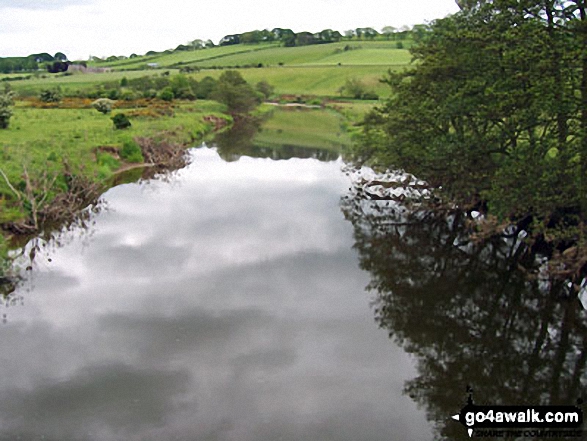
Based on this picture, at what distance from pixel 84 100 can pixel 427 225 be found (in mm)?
67529

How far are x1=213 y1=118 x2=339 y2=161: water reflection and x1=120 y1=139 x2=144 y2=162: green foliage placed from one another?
8.61 meters

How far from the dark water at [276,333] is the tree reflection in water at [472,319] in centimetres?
7

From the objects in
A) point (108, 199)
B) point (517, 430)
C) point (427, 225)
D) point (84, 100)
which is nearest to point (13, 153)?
point (108, 199)

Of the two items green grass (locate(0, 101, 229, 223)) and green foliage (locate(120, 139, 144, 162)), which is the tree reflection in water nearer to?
green grass (locate(0, 101, 229, 223))

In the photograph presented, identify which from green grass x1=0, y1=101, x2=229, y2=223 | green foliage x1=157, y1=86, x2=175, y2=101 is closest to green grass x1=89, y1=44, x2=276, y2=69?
green foliage x1=157, y1=86, x2=175, y2=101

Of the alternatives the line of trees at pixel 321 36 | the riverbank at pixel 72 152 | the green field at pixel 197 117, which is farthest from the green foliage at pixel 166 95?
the line of trees at pixel 321 36

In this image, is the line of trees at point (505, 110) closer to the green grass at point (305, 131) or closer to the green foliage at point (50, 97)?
the green grass at point (305, 131)

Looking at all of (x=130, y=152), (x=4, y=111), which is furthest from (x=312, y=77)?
(x=4, y=111)

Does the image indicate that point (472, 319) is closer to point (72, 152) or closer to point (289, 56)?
point (72, 152)

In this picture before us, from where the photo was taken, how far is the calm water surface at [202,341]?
42.2 ft

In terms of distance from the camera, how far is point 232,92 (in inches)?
3489

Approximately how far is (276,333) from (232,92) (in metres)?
76.1

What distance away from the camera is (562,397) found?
14055 mm

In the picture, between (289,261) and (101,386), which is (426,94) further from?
(101,386)
